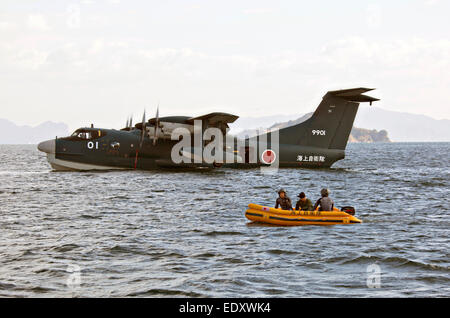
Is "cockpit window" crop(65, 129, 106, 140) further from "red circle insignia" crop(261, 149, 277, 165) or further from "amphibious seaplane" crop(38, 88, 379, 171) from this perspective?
"red circle insignia" crop(261, 149, 277, 165)

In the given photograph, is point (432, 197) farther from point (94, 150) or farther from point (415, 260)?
point (94, 150)

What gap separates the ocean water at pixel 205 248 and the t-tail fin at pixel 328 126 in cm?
1446

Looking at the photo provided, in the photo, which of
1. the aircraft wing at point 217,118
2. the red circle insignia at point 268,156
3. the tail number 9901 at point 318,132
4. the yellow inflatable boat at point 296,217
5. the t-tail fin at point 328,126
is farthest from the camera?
the tail number 9901 at point 318,132

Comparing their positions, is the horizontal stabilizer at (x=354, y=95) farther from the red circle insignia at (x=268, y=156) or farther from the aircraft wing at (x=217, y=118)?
the aircraft wing at (x=217, y=118)

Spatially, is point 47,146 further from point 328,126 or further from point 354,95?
point 354,95

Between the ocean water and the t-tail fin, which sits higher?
the t-tail fin

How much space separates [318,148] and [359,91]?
656 cm

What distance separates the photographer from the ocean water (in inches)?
458

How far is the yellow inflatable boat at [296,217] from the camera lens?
19.2m

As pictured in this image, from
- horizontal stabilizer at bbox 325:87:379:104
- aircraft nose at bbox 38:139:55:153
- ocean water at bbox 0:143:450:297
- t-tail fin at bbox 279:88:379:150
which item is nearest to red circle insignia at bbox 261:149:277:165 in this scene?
t-tail fin at bbox 279:88:379:150

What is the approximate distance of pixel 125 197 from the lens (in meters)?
26.6

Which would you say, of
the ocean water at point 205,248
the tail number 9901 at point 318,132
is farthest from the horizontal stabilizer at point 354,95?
the ocean water at point 205,248
